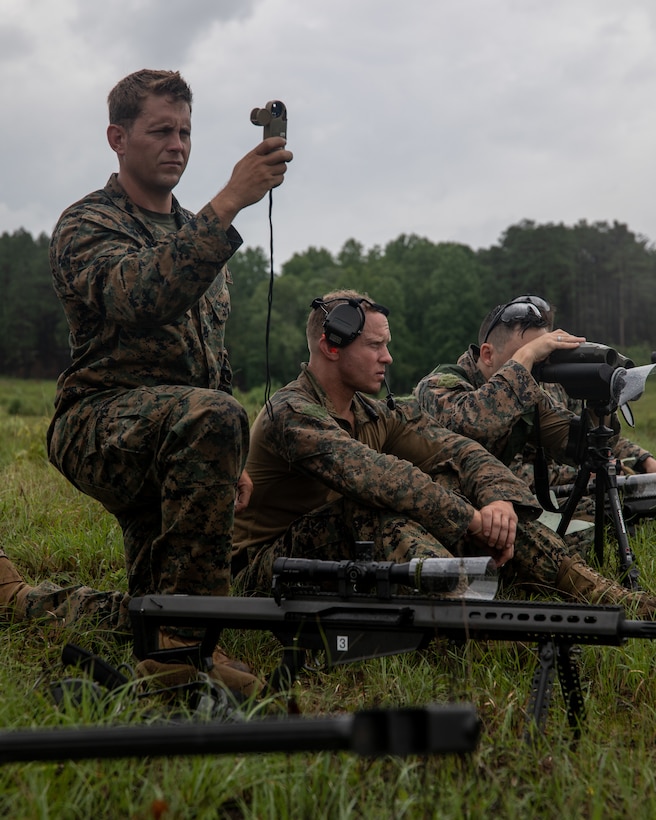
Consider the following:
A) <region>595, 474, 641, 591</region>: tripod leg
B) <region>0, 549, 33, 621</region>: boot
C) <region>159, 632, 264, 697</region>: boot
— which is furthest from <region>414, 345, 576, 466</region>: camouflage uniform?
<region>0, 549, 33, 621</region>: boot

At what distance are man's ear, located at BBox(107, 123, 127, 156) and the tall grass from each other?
88.8 inches

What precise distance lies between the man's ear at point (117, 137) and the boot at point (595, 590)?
10.2 feet

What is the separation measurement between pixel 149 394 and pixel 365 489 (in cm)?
113

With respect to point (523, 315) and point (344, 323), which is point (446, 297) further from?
point (344, 323)

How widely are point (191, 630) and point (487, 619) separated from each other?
4.17 ft

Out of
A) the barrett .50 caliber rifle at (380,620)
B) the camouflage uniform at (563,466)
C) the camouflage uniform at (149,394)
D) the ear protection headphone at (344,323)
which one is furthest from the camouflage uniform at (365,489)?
the camouflage uniform at (563,466)

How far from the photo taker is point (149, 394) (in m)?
3.71

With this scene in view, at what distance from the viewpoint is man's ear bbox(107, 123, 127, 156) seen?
4141 millimetres

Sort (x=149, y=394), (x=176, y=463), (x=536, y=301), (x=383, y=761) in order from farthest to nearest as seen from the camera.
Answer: (x=536, y=301)
(x=149, y=394)
(x=176, y=463)
(x=383, y=761)

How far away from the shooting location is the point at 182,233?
139 inches

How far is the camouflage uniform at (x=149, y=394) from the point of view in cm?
354

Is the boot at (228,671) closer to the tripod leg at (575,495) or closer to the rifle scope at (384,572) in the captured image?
the rifle scope at (384,572)

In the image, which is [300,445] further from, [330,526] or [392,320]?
[392,320]

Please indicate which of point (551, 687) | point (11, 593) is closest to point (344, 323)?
point (11, 593)
